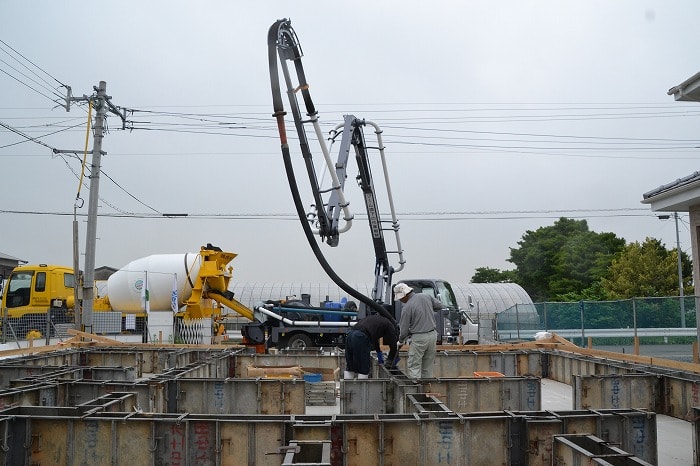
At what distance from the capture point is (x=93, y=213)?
71.9ft

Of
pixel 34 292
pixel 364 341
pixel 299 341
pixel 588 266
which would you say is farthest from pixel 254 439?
pixel 588 266

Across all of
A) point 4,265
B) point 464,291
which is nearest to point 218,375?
point 464,291

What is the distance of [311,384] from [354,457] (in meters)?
5.17

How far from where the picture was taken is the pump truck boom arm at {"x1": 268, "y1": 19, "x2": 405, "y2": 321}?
973 cm

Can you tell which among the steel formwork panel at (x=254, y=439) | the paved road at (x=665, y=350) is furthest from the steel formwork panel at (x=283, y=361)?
the paved road at (x=665, y=350)

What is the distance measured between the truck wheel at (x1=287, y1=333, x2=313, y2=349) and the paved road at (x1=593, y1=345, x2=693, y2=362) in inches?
359

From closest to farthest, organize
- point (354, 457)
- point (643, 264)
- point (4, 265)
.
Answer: point (354, 457) < point (643, 264) < point (4, 265)

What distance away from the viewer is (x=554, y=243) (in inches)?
2474

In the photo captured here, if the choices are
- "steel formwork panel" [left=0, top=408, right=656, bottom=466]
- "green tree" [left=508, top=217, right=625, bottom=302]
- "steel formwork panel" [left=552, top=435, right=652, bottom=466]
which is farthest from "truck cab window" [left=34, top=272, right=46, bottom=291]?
"green tree" [left=508, top=217, right=625, bottom=302]

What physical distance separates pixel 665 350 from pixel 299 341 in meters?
10.6

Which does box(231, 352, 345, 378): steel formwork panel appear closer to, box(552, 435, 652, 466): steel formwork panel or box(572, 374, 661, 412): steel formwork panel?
box(572, 374, 661, 412): steel formwork panel

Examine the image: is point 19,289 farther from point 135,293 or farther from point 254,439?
point 254,439

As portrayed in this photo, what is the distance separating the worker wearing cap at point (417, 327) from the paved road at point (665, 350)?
26.1 feet

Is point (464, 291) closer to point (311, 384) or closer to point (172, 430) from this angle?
point (311, 384)
